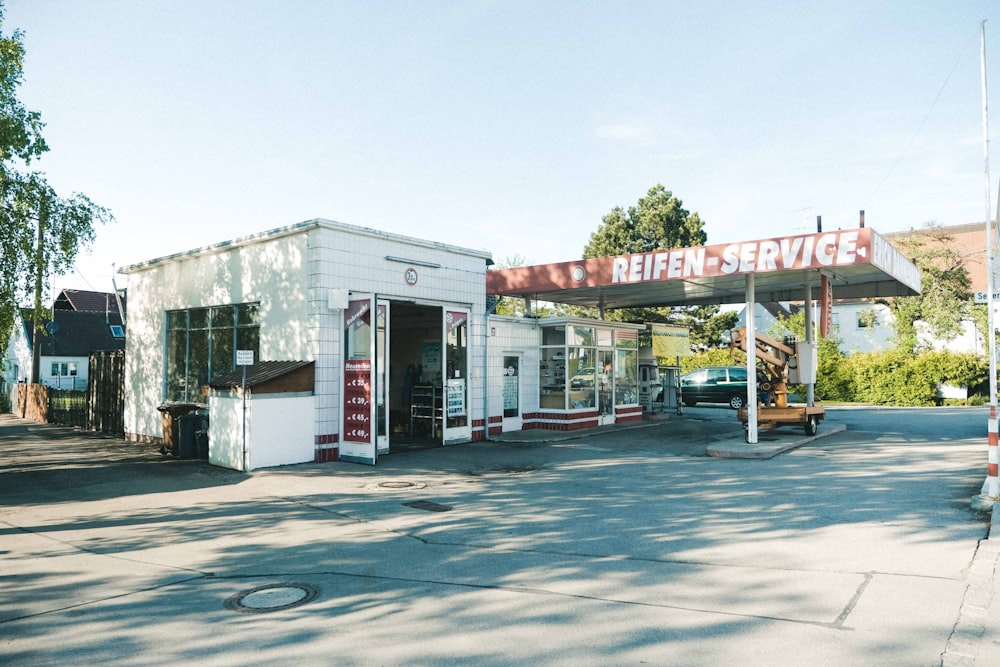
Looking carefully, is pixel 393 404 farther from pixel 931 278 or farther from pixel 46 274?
pixel 931 278

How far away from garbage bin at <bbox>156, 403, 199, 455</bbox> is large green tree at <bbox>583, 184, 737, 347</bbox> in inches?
1041

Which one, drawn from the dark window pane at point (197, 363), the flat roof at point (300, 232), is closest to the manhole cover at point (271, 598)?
the flat roof at point (300, 232)

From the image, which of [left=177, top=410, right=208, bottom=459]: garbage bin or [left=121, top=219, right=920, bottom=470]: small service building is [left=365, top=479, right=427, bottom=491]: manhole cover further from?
[left=177, top=410, right=208, bottom=459]: garbage bin

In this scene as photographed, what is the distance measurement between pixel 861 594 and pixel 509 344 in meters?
13.1

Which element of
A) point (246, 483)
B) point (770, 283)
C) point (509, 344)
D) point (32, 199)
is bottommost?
point (246, 483)

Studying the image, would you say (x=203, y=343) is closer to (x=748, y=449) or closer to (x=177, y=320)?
(x=177, y=320)

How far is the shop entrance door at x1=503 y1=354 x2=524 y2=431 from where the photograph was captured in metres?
18.2

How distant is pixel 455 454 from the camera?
14656 millimetres

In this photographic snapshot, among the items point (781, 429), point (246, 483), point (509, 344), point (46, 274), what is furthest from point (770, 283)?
point (46, 274)

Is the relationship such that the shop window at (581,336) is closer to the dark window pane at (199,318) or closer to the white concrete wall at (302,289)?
the white concrete wall at (302,289)

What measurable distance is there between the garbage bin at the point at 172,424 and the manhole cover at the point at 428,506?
7498mm

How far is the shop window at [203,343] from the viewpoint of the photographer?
15320mm

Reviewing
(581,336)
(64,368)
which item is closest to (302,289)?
(581,336)

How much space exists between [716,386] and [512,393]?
14.4m
